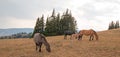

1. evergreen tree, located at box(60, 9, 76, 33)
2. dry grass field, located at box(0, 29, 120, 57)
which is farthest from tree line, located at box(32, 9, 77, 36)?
dry grass field, located at box(0, 29, 120, 57)

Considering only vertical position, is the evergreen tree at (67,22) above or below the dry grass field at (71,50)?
above

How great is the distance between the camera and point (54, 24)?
3551 inches

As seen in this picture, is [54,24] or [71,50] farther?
[54,24]

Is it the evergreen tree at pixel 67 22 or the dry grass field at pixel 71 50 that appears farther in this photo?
the evergreen tree at pixel 67 22

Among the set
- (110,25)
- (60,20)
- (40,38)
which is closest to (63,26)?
(60,20)

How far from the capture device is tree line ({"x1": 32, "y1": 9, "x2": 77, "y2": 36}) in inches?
3478

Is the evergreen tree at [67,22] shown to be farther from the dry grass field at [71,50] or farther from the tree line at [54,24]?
the dry grass field at [71,50]

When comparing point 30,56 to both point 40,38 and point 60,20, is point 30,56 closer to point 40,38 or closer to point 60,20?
point 40,38

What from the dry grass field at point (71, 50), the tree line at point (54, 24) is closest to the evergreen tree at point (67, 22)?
the tree line at point (54, 24)

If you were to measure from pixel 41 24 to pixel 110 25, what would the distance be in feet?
149

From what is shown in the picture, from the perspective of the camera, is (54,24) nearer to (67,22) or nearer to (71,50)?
(67,22)

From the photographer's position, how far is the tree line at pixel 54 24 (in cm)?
8834

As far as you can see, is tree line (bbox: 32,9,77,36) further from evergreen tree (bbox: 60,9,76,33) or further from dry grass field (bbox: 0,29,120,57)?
dry grass field (bbox: 0,29,120,57)

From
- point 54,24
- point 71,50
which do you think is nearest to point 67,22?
point 54,24
